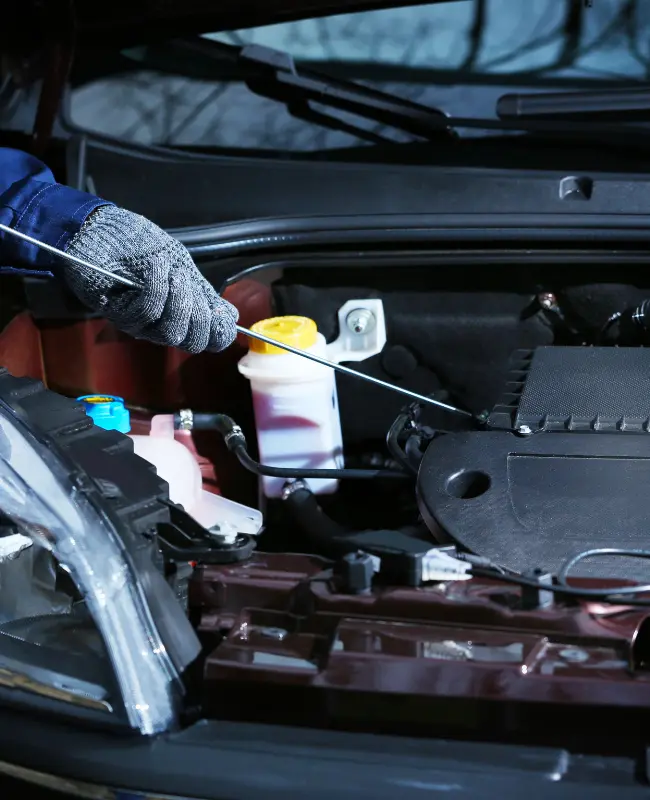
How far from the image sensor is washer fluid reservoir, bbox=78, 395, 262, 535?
Result: 4.35ft

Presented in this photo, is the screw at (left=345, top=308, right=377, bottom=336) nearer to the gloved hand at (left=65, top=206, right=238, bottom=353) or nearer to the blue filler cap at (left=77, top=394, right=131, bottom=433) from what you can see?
the gloved hand at (left=65, top=206, right=238, bottom=353)

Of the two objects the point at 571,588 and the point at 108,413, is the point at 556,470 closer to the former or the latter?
the point at 571,588

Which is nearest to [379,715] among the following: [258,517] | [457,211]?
[258,517]

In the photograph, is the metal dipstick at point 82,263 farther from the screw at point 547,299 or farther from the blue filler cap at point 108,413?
the screw at point 547,299

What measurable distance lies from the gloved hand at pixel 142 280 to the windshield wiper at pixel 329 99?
1.45 feet

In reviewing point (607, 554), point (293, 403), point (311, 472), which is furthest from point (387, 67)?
point (607, 554)

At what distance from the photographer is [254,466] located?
1363 mm

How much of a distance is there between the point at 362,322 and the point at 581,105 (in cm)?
48

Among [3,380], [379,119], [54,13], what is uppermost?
[54,13]

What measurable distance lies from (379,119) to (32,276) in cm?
63

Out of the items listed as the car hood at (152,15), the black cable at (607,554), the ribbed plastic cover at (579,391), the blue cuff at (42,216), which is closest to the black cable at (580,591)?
the black cable at (607,554)

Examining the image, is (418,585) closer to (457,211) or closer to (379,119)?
(457,211)

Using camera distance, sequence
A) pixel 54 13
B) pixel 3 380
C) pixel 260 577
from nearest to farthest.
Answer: pixel 260 577 → pixel 3 380 → pixel 54 13

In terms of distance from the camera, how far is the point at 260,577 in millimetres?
988
